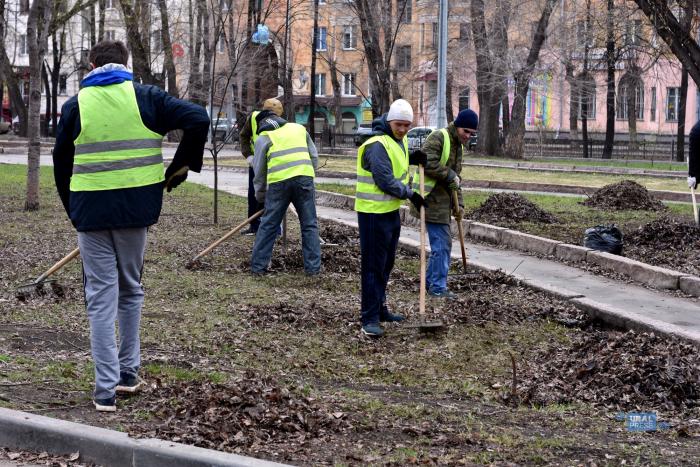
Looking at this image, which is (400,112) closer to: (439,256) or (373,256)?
(373,256)

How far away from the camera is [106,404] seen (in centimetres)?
553

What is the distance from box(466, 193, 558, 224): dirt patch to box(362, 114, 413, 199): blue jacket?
25.3ft

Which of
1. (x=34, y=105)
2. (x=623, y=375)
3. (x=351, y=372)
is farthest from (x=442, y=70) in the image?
(x=623, y=375)

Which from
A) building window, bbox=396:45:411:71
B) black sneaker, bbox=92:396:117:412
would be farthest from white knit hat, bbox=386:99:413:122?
building window, bbox=396:45:411:71

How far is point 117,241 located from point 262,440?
4.42 ft

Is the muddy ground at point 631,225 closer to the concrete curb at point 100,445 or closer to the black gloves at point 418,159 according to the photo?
the black gloves at point 418,159

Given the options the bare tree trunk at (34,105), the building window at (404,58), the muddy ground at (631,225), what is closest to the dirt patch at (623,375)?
the muddy ground at (631,225)

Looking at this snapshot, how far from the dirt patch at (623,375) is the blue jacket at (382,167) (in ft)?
5.37

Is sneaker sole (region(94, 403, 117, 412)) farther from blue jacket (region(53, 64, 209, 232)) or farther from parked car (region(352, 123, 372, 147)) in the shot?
parked car (region(352, 123, 372, 147))

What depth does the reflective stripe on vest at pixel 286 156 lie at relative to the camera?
10852 millimetres

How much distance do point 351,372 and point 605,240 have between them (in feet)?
20.6

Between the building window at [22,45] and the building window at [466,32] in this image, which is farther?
the building window at [22,45]

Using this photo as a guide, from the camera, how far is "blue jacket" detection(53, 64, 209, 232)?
552 centimetres

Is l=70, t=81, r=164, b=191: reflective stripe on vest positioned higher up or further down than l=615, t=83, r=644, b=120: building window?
further down
